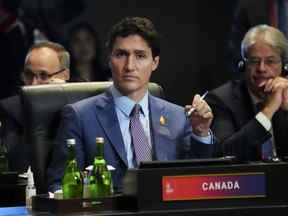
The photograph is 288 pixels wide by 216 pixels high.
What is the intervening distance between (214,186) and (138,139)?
3.06 ft

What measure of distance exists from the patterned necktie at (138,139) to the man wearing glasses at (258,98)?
1.51ft

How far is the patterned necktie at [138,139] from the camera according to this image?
11.4 ft

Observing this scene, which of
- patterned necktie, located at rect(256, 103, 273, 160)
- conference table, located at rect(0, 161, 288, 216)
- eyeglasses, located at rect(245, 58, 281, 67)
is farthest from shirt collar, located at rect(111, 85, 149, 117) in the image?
conference table, located at rect(0, 161, 288, 216)

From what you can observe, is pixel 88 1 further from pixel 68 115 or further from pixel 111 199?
pixel 111 199

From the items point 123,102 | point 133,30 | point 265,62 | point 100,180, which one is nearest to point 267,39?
point 265,62

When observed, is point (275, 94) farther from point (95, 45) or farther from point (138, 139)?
point (95, 45)

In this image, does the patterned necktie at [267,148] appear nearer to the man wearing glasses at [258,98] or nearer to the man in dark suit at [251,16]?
the man wearing glasses at [258,98]

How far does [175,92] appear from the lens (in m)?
6.33

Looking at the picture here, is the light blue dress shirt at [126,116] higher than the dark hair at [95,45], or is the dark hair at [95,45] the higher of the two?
the dark hair at [95,45]

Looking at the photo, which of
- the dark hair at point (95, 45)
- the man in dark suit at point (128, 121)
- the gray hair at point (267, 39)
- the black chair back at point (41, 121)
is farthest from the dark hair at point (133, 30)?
the dark hair at point (95, 45)

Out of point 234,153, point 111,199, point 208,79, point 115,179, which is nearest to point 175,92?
point 208,79

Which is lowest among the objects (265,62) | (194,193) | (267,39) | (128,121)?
(194,193)

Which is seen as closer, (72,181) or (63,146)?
(72,181)

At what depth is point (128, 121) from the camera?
3.53 m
